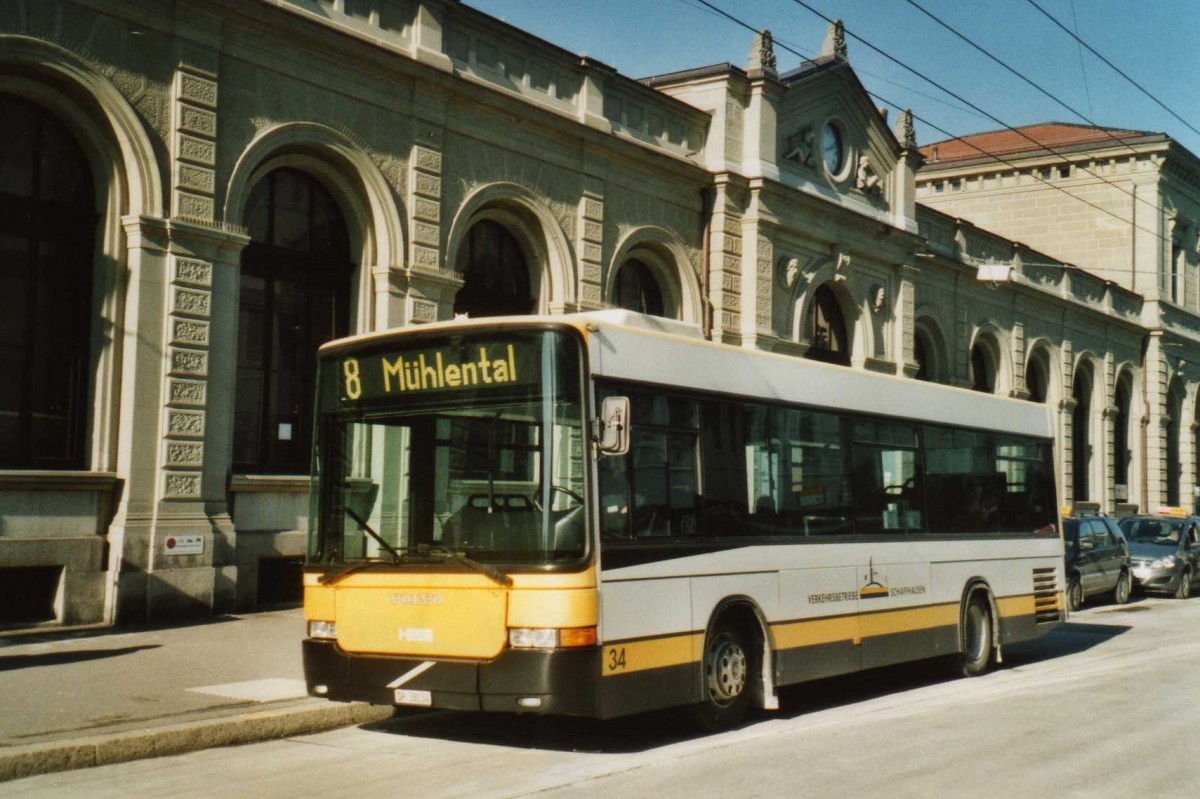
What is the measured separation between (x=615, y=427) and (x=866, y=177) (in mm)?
21066

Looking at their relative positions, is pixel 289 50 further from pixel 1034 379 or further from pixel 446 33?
pixel 1034 379

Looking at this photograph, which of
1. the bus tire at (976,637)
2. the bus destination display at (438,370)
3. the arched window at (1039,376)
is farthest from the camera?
the arched window at (1039,376)

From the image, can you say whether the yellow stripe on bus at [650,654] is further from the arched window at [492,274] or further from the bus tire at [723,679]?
the arched window at [492,274]

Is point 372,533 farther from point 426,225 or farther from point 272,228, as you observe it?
point 426,225

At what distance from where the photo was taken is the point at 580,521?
8.94m

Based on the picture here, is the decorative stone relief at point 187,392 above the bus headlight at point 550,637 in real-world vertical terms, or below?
above

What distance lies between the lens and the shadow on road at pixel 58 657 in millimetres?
11664

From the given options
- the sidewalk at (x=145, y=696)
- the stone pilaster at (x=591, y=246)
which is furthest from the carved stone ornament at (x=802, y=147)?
the sidewalk at (x=145, y=696)

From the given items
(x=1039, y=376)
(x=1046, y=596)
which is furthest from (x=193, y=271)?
(x=1039, y=376)

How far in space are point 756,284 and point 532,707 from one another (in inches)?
664

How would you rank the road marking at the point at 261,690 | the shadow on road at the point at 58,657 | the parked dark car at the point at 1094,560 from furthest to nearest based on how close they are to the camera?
the parked dark car at the point at 1094,560 → the shadow on road at the point at 58,657 → the road marking at the point at 261,690

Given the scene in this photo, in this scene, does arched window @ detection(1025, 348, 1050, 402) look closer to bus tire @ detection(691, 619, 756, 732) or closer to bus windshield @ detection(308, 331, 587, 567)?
bus tire @ detection(691, 619, 756, 732)

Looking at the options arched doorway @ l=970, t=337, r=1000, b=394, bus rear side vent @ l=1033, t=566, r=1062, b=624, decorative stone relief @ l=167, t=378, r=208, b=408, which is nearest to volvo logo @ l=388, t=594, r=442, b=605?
decorative stone relief @ l=167, t=378, r=208, b=408

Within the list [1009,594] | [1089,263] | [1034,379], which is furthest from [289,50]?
[1089,263]
